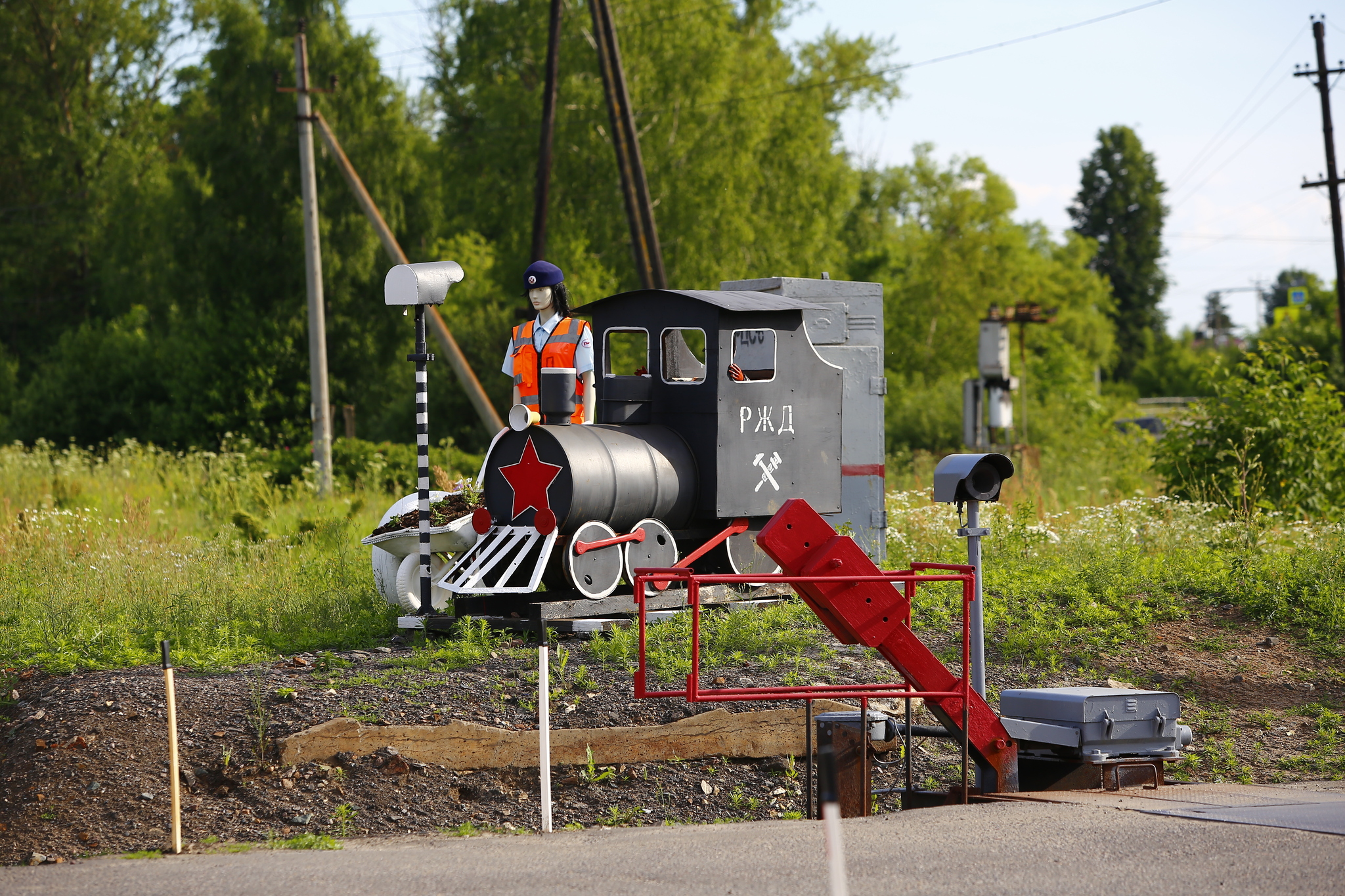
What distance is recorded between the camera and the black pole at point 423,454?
31.2ft

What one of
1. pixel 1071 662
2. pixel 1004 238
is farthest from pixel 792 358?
pixel 1004 238

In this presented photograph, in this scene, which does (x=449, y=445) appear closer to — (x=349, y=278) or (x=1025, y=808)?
(x=349, y=278)

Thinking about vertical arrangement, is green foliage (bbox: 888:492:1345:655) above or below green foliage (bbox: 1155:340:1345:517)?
below

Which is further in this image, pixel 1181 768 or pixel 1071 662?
pixel 1071 662

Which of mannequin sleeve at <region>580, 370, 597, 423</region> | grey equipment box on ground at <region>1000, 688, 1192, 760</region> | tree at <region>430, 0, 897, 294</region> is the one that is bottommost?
grey equipment box on ground at <region>1000, 688, 1192, 760</region>

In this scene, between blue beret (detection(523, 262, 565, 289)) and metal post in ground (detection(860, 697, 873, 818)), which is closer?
metal post in ground (detection(860, 697, 873, 818))

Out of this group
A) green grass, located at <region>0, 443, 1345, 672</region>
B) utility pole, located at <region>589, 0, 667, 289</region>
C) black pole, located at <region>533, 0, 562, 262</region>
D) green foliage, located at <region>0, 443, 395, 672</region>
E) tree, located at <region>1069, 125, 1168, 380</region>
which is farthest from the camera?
tree, located at <region>1069, 125, 1168, 380</region>

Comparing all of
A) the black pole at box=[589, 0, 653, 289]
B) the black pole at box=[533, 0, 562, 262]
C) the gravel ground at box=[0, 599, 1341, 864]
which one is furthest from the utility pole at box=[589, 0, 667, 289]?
the gravel ground at box=[0, 599, 1341, 864]

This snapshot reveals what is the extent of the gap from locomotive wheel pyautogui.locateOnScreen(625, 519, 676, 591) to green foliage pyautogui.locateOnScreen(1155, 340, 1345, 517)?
337 inches

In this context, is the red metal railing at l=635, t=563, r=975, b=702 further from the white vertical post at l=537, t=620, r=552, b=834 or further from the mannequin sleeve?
the mannequin sleeve

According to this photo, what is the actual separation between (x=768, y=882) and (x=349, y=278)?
30.9 m

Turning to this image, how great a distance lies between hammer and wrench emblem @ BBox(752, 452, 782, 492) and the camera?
10.6m

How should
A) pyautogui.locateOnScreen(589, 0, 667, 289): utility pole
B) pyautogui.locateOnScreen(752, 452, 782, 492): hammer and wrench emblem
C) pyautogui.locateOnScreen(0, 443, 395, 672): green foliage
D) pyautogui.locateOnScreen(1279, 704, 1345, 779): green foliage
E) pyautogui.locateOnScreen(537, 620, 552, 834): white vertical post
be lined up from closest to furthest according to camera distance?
1. pyautogui.locateOnScreen(537, 620, 552, 834): white vertical post
2. pyautogui.locateOnScreen(1279, 704, 1345, 779): green foliage
3. pyautogui.locateOnScreen(0, 443, 395, 672): green foliage
4. pyautogui.locateOnScreen(752, 452, 782, 492): hammer and wrench emblem
5. pyautogui.locateOnScreen(589, 0, 667, 289): utility pole

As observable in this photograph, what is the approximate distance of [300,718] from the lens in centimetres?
746
